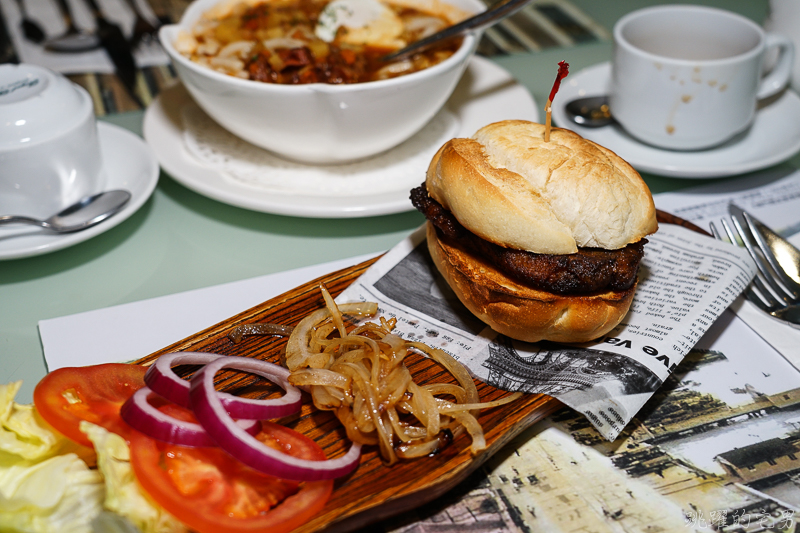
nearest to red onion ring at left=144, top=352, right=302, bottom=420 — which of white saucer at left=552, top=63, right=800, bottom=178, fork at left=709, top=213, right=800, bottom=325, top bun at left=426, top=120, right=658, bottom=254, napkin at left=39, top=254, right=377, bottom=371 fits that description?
napkin at left=39, top=254, right=377, bottom=371

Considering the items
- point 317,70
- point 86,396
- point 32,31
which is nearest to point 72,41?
point 32,31

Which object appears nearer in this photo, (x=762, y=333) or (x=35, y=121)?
(x=762, y=333)

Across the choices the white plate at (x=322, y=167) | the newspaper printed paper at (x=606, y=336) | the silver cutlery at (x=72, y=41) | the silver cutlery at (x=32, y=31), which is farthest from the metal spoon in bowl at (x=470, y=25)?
the silver cutlery at (x=32, y=31)

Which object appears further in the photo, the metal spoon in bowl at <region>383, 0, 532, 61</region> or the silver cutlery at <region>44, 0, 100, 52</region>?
the silver cutlery at <region>44, 0, 100, 52</region>

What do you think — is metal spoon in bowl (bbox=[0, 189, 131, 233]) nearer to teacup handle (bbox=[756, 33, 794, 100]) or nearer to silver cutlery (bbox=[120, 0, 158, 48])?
silver cutlery (bbox=[120, 0, 158, 48])

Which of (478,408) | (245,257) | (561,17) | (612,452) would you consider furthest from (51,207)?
(561,17)

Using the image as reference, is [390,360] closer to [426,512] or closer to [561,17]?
[426,512]

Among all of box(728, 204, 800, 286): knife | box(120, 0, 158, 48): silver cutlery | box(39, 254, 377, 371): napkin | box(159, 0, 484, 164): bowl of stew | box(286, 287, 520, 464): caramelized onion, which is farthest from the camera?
box(120, 0, 158, 48): silver cutlery
